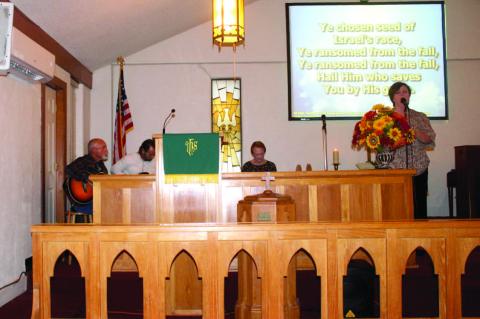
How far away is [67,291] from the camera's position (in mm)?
4805

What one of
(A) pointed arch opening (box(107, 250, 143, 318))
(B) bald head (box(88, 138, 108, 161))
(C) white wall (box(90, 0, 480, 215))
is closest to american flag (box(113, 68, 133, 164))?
(C) white wall (box(90, 0, 480, 215))

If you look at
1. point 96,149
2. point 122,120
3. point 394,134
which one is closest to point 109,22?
point 96,149

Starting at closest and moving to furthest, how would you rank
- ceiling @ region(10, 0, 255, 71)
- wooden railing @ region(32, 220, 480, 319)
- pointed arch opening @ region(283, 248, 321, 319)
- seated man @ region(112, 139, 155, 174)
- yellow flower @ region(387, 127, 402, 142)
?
1. wooden railing @ region(32, 220, 480, 319)
2. pointed arch opening @ region(283, 248, 321, 319)
3. yellow flower @ region(387, 127, 402, 142)
4. ceiling @ region(10, 0, 255, 71)
5. seated man @ region(112, 139, 155, 174)

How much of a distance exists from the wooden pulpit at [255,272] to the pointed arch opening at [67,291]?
111cm

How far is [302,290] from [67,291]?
2017mm

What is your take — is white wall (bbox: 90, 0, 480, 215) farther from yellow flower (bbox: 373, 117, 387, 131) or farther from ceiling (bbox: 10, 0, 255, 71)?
yellow flower (bbox: 373, 117, 387, 131)

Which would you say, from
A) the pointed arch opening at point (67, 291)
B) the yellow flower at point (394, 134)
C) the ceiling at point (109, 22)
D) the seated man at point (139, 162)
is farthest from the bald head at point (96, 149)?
the yellow flower at point (394, 134)

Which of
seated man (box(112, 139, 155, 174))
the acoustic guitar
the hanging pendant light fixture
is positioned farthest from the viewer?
seated man (box(112, 139, 155, 174))

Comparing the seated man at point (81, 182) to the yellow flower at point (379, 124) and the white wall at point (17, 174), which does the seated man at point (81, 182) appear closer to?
the white wall at point (17, 174)

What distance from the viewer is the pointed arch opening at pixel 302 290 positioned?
3.42 meters

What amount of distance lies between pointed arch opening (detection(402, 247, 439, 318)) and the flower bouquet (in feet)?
3.02

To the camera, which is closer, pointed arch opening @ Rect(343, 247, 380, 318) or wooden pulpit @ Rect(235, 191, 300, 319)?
wooden pulpit @ Rect(235, 191, 300, 319)

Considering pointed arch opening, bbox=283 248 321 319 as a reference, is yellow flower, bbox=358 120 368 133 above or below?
above

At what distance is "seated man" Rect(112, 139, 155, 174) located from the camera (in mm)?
6480
